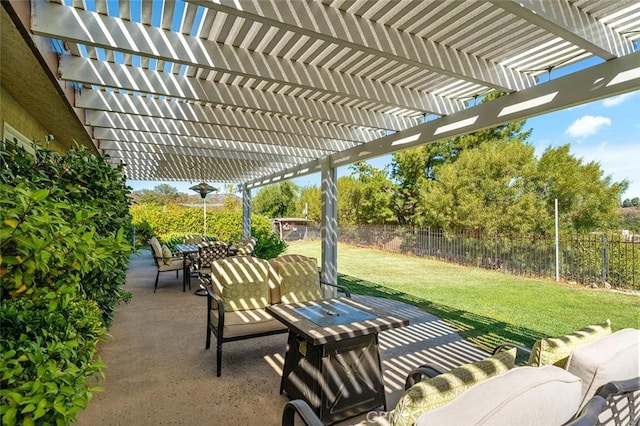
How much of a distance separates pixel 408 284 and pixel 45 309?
739cm

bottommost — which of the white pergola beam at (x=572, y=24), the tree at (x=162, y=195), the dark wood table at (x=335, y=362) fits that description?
the dark wood table at (x=335, y=362)

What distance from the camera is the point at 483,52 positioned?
3133 mm

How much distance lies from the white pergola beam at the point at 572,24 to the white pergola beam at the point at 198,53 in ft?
5.86

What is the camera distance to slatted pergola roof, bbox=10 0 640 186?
239 centimetres

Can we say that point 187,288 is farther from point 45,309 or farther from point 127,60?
point 45,309

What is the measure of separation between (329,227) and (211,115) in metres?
3.12

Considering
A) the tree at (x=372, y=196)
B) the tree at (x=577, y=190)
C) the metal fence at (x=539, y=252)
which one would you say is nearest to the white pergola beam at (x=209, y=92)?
the metal fence at (x=539, y=252)

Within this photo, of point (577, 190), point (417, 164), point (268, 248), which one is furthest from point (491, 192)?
point (268, 248)

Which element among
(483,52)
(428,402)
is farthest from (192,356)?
(483,52)

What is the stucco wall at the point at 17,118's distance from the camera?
3183 millimetres

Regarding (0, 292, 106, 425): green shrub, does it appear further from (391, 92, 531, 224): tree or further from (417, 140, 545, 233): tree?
(391, 92, 531, 224): tree

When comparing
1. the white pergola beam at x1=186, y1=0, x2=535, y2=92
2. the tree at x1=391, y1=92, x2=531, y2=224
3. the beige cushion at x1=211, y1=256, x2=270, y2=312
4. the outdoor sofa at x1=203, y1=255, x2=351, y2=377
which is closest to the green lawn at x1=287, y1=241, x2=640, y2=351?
the outdoor sofa at x1=203, y1=255, x2=351, y2=377

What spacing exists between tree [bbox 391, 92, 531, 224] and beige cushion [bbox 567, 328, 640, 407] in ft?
41.7

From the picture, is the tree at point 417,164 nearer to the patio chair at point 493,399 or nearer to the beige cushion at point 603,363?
the beige cushion at point 603,363
